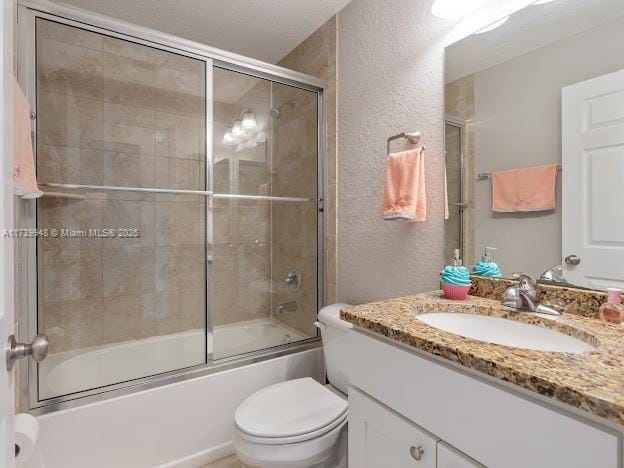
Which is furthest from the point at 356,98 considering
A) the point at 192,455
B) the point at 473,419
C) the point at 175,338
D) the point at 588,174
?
the point at 192,455

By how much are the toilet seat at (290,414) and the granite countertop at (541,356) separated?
1.80 feet

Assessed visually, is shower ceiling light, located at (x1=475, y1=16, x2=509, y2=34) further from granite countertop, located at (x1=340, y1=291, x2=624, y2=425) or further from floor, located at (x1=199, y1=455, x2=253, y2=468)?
floor, located at (x1=199, y1=455, x2=253, y2=468)

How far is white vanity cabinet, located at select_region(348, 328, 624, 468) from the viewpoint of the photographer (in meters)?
0.51

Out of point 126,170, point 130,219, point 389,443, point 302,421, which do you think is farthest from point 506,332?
point 126,170

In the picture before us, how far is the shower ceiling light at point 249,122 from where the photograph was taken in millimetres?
2201

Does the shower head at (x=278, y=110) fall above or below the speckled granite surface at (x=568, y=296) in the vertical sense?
above

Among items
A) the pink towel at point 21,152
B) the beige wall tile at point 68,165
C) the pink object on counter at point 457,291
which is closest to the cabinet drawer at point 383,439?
the pink object on counter at point 457,291

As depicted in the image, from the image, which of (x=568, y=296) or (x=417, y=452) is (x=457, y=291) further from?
(x=417, y=452)

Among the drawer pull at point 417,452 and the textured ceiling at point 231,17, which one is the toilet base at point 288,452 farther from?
the textured ceiling at point 231,17

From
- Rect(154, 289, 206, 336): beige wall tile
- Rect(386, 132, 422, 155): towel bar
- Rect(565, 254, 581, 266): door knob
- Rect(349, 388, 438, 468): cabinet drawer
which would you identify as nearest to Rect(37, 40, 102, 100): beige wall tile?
Rect(154, 289, 206, 336): beige wall tile

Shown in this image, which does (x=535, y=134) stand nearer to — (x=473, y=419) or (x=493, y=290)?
(x=493, y=290)

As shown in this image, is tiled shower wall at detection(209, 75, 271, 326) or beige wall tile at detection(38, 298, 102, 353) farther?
tiled shower wall at detection(209, 75, 271, 326)

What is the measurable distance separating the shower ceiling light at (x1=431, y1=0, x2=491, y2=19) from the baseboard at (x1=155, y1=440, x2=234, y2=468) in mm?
2219

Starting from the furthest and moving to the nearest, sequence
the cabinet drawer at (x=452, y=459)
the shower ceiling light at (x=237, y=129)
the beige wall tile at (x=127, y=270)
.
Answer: the shower ceiling light at (x=237, y=129)
the beige wall tile at (x=127, y=270)
the cabinet drawer at (x=452, y=459)
